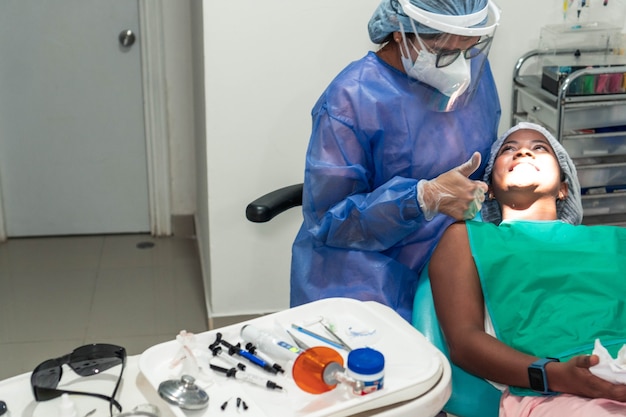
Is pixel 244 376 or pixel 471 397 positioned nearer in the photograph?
pixel 244 376

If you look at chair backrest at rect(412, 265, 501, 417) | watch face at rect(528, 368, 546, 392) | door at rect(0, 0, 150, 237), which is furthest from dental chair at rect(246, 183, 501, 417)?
door at rect(0, 0, 150, 237)

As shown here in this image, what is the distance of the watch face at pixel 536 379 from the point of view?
1.44 m

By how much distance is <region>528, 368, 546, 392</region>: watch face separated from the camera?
1438mm

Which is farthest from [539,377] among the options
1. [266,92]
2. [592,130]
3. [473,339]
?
[266,92]

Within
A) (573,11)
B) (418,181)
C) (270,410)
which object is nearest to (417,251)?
(418,181)

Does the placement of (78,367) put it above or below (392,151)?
below

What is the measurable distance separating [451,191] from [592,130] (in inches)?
34.0

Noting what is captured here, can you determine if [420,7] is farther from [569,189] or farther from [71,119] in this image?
[71,119]

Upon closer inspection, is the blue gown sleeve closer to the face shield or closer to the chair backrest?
the face shield

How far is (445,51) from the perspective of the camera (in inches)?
67.7

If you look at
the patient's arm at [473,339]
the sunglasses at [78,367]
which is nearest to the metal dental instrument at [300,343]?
the sunglasses at [78,367]

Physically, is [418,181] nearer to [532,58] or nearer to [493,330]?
[493,330]

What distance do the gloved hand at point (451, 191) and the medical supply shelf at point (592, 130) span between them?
27.2 inches

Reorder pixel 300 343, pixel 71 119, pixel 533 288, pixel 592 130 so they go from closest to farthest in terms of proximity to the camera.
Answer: pixel 300 343
pixel 533 288
pixel 592 130
pixel 71 119
